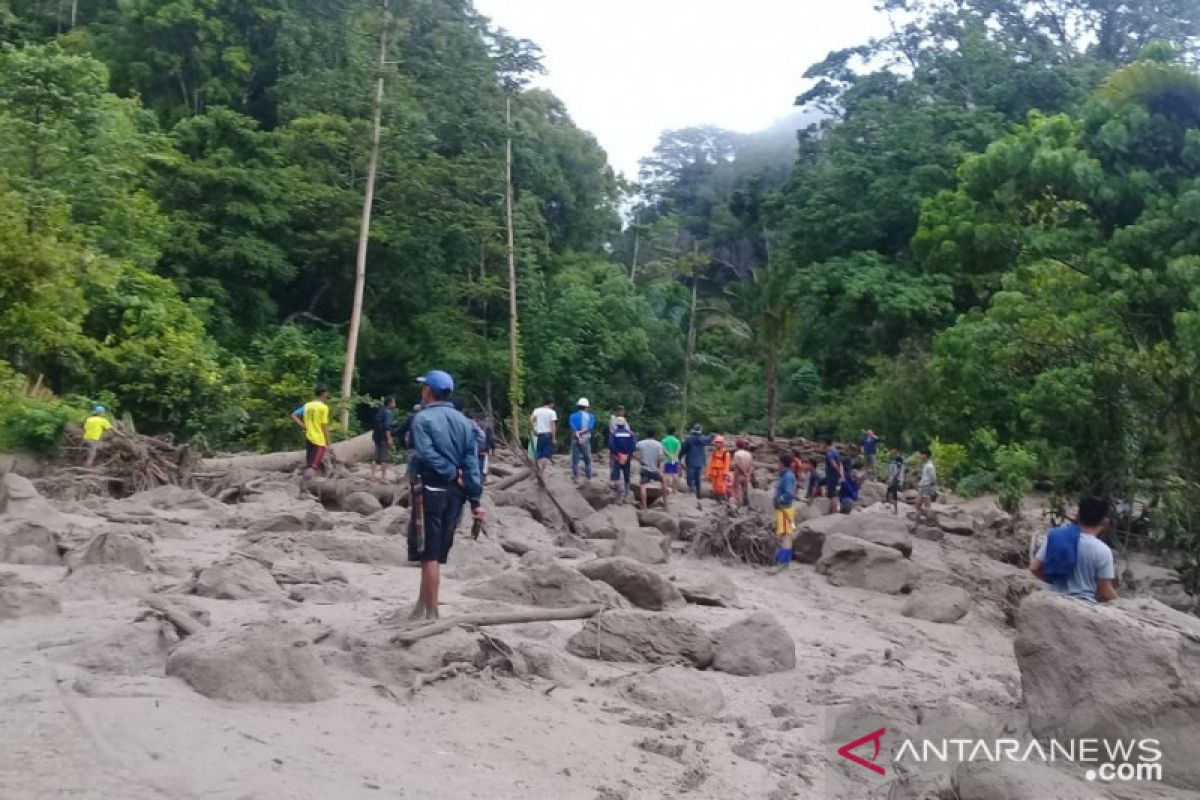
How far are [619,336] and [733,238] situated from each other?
2095 cm

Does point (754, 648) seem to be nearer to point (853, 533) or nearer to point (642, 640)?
point (642, 640)

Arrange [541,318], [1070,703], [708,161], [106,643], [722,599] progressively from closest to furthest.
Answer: [1070,703], [106,643], [722,599], [541,318], [708,161]

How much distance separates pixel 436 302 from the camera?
33.8 m

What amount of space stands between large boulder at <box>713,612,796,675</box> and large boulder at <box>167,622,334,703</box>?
121 inches

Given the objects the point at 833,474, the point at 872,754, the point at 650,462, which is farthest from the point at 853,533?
the point at 872,754

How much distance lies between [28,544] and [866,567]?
28.6 ft

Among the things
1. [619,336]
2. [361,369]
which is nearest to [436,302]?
[361,369]

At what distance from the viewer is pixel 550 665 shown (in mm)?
6773

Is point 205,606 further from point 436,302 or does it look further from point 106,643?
point 436,302

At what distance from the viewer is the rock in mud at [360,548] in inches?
397

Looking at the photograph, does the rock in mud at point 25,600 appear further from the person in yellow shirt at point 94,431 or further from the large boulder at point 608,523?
the person in yellow shirt at point 94,431

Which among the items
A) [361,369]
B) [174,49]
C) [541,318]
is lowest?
[361,369]

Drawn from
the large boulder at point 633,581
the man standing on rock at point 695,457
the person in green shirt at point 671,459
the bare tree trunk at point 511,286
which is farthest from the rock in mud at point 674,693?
the bare tree trunk at point 511,286

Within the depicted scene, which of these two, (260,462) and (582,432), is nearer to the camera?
(260,462)
